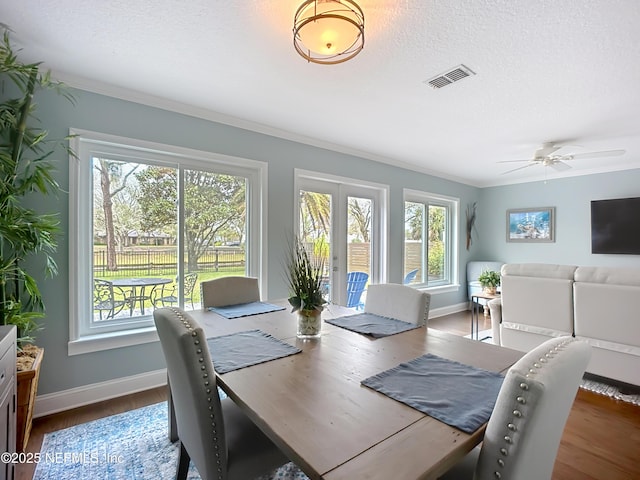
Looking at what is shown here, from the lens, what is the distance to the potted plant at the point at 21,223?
1.71 meters

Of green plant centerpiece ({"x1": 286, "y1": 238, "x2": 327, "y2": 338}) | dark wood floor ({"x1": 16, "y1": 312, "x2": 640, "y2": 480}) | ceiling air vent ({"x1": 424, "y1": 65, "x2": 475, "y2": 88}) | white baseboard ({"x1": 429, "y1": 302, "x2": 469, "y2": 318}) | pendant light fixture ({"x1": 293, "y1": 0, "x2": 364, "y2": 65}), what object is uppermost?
ceiling air vent ({"x1": 424, "y1": 65, "x2": 475, "y2": 88})

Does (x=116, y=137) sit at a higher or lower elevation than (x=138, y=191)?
higher

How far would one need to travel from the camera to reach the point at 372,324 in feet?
5.81

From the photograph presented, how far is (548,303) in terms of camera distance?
2.65 meters

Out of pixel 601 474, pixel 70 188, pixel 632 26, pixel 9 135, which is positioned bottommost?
pixel 601 474

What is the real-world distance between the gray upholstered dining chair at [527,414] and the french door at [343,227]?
9.16ft

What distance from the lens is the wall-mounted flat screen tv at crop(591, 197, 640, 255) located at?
14.5 feet

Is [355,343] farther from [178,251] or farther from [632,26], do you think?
[632,26]

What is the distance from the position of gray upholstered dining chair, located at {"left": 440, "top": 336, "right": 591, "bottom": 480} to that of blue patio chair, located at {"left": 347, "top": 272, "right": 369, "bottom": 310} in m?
3.35

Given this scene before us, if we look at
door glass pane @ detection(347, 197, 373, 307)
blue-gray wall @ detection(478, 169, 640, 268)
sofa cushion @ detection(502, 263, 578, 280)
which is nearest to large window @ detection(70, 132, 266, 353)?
door glass pane @ detection(347, 197, 373, 307)

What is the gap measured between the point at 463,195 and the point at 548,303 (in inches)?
137

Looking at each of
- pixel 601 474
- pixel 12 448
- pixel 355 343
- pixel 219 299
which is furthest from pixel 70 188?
pixel 601 474

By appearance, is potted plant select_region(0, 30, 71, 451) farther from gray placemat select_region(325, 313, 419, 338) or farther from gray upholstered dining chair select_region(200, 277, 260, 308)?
gray placemat select_region(325, 313, 419, 338)

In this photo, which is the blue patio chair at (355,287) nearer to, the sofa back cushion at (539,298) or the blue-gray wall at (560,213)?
the sofa back cushion at (539,298)
